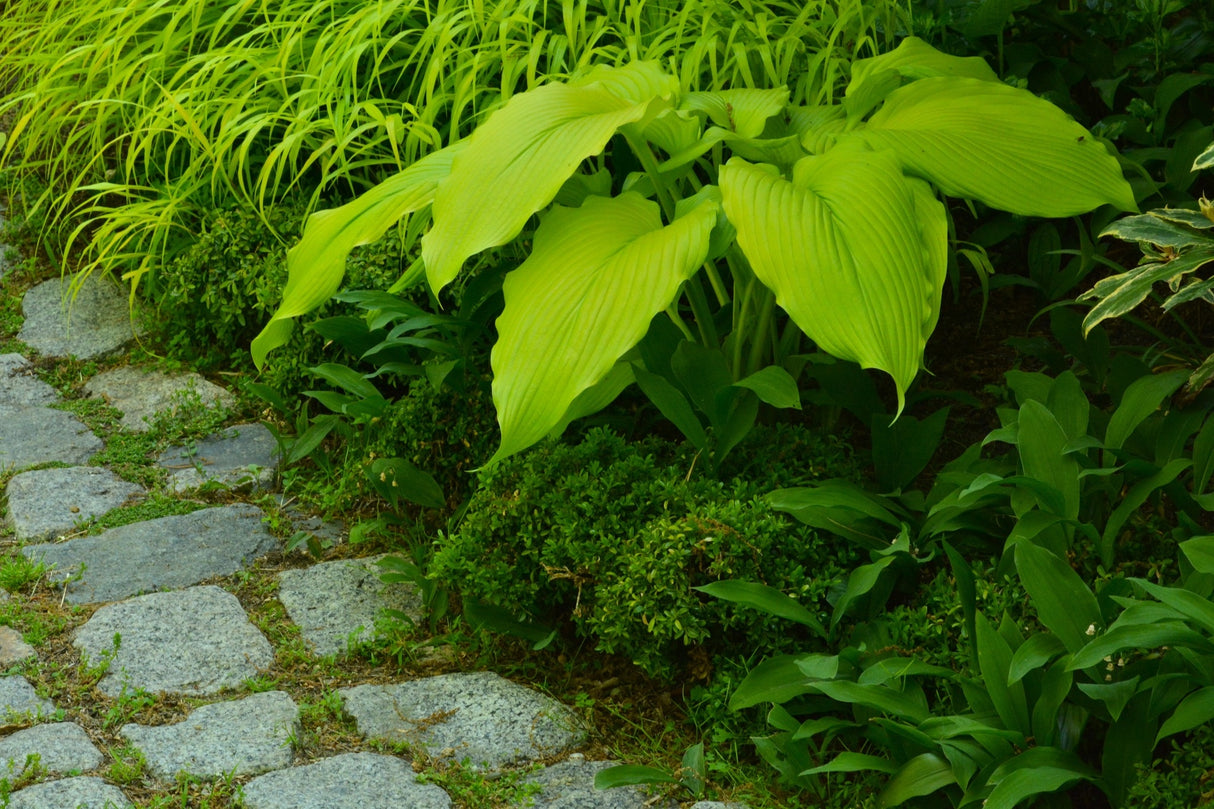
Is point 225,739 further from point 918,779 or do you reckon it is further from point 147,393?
point 147,393

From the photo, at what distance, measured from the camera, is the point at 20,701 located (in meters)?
1.80

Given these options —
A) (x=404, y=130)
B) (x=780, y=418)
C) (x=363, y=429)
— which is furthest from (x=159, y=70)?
(x=780, y=418)

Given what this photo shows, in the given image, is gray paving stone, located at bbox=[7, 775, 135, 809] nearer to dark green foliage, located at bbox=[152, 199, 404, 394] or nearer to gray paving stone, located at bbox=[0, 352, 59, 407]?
dark green foliage, located at bbox=[152, 199, 404, 394]

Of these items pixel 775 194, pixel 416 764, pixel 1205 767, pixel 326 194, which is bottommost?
pixel 416 764

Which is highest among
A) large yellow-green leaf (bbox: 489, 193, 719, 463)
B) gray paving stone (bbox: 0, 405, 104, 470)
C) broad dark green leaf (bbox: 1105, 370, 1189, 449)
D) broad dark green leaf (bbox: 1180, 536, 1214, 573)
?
large yellow-green leaf (bbox: 489, 193, 719, 463)

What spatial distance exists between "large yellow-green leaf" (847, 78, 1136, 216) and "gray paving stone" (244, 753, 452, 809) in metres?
1.13

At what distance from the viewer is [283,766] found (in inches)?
66.6

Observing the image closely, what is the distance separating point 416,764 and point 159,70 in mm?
1934

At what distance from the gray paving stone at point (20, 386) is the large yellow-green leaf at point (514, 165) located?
1311 mm

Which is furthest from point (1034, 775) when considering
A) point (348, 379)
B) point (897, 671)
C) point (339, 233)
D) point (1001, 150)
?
point (348, 379)

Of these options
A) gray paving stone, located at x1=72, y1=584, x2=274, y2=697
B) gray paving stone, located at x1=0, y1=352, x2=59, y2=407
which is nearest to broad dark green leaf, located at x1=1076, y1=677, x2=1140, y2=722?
gray paving stone, located at x1=72, y1=584, x2=274, y2=697

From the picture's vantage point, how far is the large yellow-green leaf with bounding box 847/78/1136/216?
74.6 inches

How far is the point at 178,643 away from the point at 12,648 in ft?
0.81

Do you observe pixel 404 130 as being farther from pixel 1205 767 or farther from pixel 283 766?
pixel 1205 767
